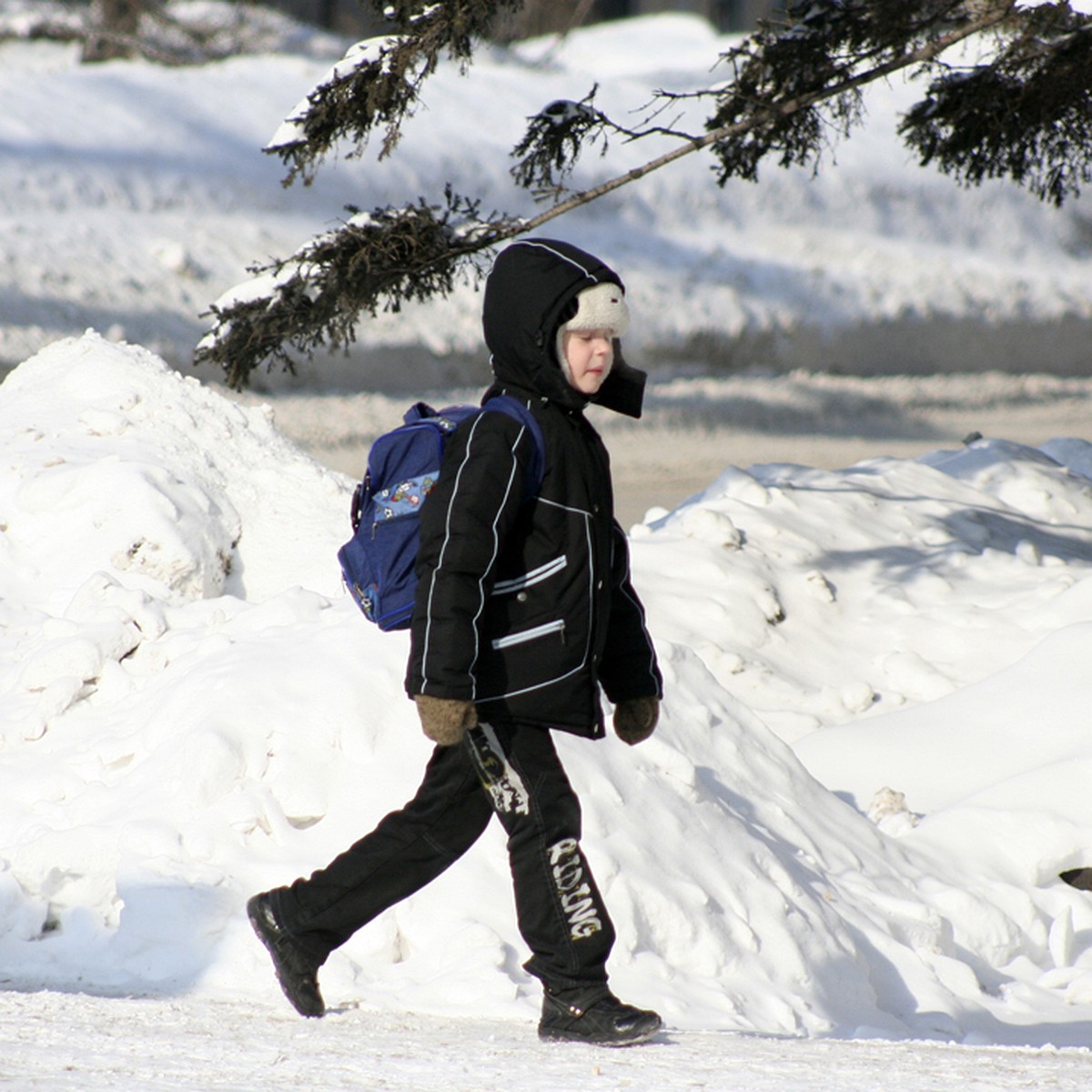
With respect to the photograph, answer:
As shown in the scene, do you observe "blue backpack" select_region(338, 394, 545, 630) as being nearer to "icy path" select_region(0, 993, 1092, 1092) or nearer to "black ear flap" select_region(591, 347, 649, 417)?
"black ear flap" select_region(591, 347, 649, 417)

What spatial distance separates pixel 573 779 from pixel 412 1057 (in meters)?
1.01

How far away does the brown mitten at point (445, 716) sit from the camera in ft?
8.01

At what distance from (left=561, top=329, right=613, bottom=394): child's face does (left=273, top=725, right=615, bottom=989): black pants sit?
58cm

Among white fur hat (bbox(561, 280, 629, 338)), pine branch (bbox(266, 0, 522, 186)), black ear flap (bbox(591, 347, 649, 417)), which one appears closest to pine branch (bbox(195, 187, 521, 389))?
pine branch (bbox(266, 0, 522, 186))

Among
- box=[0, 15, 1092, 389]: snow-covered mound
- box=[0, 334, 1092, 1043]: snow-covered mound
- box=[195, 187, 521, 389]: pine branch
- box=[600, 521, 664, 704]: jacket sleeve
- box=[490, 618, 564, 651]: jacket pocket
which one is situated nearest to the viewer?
box=[490, 618, 564, 651]: jacket pocket

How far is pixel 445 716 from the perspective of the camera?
2.45 m

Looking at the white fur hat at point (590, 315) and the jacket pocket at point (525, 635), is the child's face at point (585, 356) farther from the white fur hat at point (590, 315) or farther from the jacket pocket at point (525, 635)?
the jacket pocket at point (525, 635)

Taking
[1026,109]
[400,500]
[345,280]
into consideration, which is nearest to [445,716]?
→ [400,500]

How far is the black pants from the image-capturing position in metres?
2.58

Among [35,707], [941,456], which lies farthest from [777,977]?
[941,456]

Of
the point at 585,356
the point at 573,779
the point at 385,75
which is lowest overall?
the point at 573,779

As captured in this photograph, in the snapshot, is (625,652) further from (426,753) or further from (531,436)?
(426,753)

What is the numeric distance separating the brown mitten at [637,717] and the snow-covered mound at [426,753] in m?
0.41

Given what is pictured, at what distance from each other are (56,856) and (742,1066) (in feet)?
4.97
